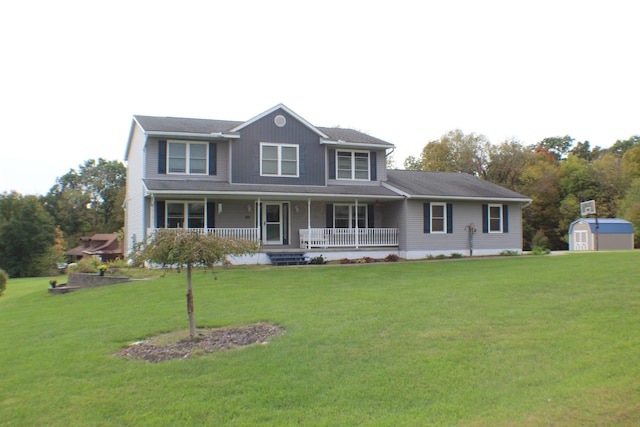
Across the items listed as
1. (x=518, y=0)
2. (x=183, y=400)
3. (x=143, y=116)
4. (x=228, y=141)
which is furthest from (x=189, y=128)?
(x=183, y=400)

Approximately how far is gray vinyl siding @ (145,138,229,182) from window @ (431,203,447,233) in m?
9.33

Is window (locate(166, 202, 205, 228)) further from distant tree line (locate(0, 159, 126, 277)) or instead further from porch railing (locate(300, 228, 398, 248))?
distant tree line (locate(0, 159, 126, 277))

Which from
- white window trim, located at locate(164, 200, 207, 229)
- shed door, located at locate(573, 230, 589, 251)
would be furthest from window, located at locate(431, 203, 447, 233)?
shed door, located at locate(573, 230, 589, 251)

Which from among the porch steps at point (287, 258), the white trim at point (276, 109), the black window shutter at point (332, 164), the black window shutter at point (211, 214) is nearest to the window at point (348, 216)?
the black window shutter at point (332, 164)

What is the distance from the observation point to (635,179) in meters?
37.8

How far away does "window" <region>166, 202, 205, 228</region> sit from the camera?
61.6ft

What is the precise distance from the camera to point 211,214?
19.3 meters

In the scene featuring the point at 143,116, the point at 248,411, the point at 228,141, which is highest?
the point at 143,116

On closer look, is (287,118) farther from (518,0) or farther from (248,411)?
(248,411)

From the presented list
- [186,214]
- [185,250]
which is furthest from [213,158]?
[185,250]

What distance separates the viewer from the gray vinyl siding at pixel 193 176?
1881 centimetres

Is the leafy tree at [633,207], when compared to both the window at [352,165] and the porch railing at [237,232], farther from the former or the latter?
the porch railing at [237,232]

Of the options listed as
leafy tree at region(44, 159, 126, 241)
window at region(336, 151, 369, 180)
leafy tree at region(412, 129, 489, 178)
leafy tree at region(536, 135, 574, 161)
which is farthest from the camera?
leafy tree at region(536, 135, 574, 161)

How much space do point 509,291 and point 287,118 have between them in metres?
13.2
